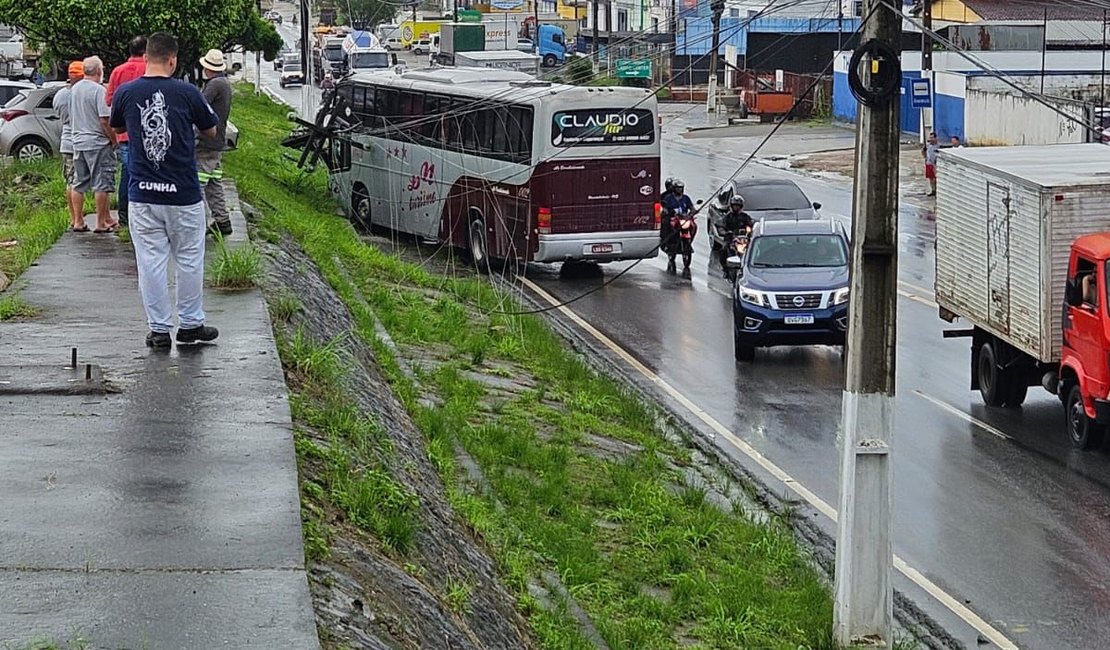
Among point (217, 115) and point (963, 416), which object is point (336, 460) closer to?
point (217, 115)

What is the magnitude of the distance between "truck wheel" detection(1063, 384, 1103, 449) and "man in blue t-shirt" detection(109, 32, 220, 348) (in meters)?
9.07

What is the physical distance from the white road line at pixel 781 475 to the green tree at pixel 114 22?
6.45m

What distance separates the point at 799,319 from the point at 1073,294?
17.1 ft

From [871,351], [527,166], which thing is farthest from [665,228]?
[871,351]

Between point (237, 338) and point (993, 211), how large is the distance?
989cm

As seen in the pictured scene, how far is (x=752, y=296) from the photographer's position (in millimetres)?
20328

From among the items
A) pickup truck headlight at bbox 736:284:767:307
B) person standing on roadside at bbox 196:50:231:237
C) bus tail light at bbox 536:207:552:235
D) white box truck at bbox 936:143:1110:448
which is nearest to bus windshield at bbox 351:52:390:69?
bus tail light at bbox 536:207:552:235

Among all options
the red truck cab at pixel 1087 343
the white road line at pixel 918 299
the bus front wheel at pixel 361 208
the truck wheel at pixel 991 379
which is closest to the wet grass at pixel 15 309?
the red truck cab at pixel 1087 343

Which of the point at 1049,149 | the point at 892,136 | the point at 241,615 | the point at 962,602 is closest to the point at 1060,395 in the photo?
the point at 1049,149

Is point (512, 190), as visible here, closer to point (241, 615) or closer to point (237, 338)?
point (237, 338)

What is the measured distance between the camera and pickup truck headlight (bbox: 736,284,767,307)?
20234 millimetres

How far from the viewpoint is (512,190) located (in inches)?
1085

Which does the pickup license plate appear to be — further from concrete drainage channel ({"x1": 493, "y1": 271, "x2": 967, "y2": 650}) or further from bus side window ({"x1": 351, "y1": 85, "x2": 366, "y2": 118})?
bus side window ({"x1": 351, "y1": 85, "x2": 366, "y2": 118})

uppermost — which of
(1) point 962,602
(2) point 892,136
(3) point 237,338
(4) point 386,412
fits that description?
(2) point 892,136
